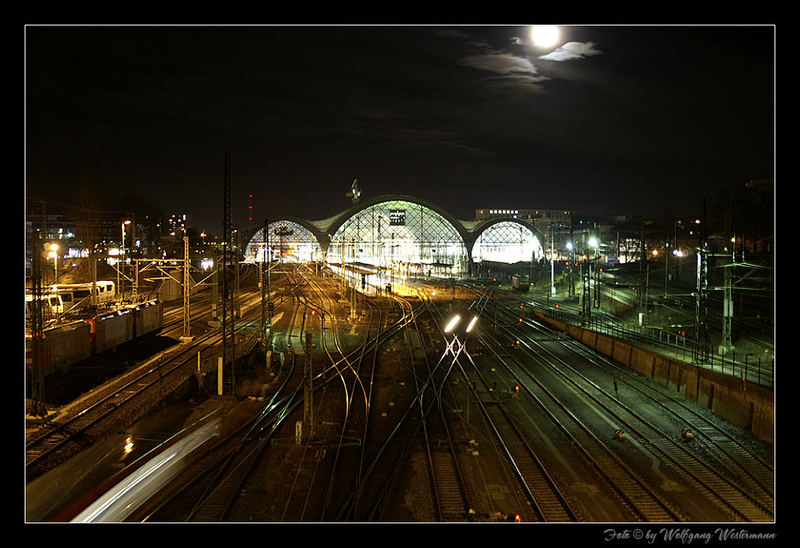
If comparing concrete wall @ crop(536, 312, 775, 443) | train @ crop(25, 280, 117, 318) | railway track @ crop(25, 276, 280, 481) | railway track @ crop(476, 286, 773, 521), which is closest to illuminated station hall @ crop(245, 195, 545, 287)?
train @ crop(25, 280, 117, 318)

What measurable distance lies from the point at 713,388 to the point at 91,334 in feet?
60.1

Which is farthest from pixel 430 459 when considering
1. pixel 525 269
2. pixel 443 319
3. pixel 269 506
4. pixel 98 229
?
pixel 525 269

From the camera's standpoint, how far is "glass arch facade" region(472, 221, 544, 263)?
76500 millimetres

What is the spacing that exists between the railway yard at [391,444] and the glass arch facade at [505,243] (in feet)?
190

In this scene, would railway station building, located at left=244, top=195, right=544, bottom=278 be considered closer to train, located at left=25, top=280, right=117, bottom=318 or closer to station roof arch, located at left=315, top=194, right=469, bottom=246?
station roof arch, located at left=315, top=194, right=469, bottom=246

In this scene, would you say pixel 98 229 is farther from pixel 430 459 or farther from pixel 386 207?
pixel 430 459

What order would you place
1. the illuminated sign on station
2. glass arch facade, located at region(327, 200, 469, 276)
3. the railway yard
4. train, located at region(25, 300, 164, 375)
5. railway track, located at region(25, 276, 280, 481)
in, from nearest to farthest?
the railway yard
railway track, located at region(25, 276, 280, 481)
train, located at region(25, 300, 164, 375)
the illuminated sign on station
glass arch facade, located at region(327, 200, 469, 276)

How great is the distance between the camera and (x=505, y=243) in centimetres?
7781

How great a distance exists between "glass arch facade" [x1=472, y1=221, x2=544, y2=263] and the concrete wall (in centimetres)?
5780

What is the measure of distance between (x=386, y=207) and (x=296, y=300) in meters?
36.5

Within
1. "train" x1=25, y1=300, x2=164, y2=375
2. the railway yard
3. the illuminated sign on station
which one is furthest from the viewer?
the illuminated sign on station

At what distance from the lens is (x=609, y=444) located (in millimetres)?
10312

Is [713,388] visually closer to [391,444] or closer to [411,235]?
[391,444]

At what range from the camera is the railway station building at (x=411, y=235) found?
240 ft
